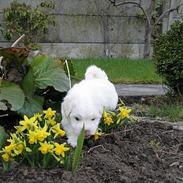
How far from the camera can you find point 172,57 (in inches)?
296

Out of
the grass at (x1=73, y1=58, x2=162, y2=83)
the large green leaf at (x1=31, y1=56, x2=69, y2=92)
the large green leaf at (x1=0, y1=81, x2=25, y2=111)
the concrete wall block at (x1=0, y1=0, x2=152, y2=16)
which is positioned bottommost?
the grass at (x1=73, y1=58, x2=162, y2=83)

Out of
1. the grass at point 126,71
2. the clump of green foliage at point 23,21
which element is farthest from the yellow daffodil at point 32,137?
the clump of green foliage at point 23,21

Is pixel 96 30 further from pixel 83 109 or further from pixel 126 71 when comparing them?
pixel 83 109

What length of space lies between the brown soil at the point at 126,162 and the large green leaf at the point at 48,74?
49cm

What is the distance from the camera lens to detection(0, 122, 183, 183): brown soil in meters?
3.26

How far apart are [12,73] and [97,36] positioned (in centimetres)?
1135

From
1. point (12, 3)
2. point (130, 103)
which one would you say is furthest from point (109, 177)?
point (12, 3)

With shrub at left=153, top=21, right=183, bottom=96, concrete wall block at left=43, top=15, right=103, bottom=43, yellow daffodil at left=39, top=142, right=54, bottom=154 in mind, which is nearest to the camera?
yellow daffodil at left=39, top=142, right=54, bottom=154

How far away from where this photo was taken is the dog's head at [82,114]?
11.7 feet

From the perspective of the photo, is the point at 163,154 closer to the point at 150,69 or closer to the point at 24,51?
the point at 24,51

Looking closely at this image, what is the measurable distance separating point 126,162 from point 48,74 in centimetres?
91

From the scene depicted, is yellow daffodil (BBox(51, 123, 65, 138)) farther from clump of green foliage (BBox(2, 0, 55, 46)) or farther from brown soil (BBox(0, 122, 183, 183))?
clump of green foliage (BBox(2, 0, 55, 46))

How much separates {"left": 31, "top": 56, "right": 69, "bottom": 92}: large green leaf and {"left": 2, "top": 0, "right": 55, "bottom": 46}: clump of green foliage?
991 centimetres

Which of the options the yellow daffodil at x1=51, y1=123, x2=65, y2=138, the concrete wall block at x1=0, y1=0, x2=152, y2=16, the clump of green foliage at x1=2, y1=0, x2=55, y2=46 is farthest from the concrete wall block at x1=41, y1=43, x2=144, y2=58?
the yellow daffodil at x1=51, y1=123, x2=65, y2=138
